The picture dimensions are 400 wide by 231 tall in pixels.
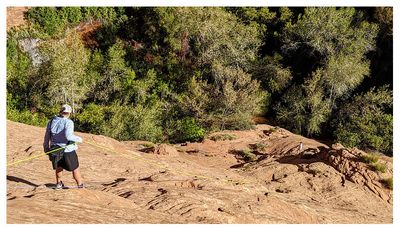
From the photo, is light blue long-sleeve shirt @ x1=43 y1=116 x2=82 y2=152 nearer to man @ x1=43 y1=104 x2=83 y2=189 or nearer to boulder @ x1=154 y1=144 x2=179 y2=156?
man @ x1=43 y1=104 x2=83 y2=189

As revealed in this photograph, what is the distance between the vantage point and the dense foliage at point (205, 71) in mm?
24758

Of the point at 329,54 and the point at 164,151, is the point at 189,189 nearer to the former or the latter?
the point at 164,151

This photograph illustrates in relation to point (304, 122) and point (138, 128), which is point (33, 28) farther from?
point (304, 122)

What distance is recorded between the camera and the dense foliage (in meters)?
24.8

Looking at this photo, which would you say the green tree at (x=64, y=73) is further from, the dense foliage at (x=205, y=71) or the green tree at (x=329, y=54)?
the green tree at (x=329, y=54)

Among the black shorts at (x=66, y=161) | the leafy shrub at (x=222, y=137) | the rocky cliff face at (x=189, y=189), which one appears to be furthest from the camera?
the leafy shrub at (x=222, y=137)

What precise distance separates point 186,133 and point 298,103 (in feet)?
30.2

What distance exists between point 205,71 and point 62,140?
75.0 ft

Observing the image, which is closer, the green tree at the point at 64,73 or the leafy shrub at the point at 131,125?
the leafy shrub at the point at 131,125

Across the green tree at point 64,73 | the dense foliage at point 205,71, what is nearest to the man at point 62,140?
the dense foliage at point 205,71

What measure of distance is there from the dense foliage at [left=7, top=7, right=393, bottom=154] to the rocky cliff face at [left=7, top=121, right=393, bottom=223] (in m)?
8.47

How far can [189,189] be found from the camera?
9.55 meters

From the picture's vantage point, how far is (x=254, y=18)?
118 feet

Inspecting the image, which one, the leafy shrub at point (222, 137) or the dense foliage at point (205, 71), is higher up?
the dense foliage at point (205, 71)
